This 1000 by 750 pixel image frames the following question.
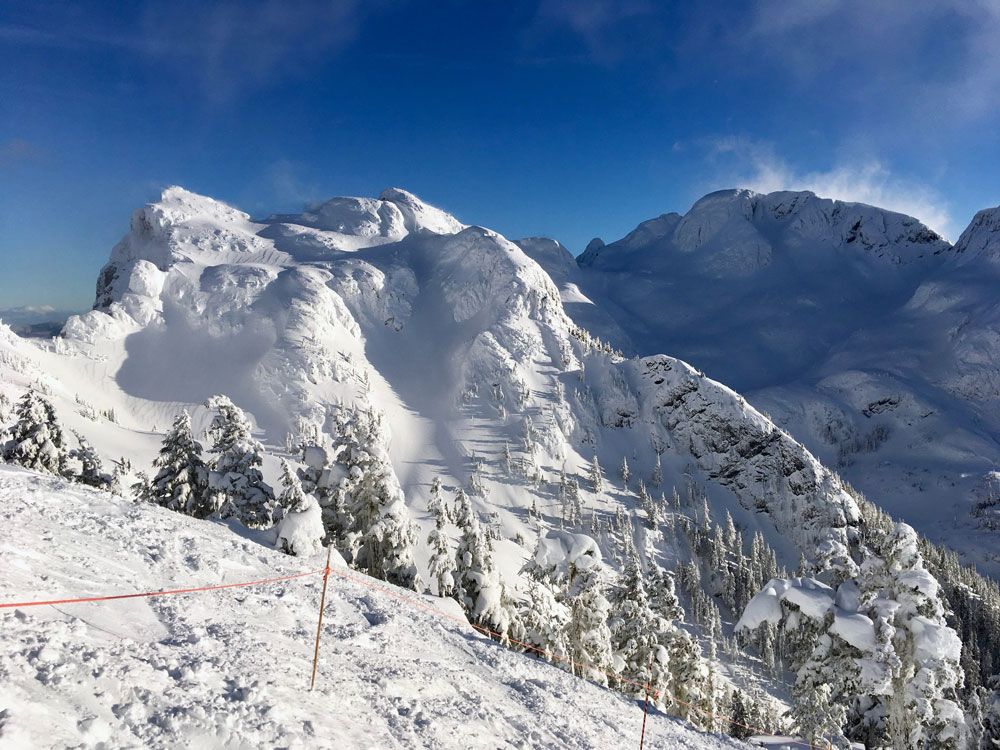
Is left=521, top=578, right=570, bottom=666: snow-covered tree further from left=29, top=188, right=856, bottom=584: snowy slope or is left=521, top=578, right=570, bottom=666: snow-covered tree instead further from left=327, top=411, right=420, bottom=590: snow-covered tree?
left=29, top=188, right=856, bottom=584: snowy slope

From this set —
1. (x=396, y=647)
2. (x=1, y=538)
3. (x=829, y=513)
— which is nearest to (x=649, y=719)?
(x=396, y=647)

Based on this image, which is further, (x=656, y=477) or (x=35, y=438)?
(x=656, y=477)

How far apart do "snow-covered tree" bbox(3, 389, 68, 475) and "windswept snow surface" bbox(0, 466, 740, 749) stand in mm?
15689

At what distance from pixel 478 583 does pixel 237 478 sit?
1451 centimetres

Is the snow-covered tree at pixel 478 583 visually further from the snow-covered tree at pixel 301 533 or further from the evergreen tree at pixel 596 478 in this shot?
the evergreen tree at pixel 596 478

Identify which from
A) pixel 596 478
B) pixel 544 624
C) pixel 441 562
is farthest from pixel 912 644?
pixel 596 478

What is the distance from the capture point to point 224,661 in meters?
9.68

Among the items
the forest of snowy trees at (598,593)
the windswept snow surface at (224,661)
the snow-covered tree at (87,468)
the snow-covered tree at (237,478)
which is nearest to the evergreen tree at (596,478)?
the forest of snowy trees at (598,593)

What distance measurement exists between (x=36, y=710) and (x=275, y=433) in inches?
5987

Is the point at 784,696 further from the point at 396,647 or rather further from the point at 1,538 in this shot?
the point at 1,538

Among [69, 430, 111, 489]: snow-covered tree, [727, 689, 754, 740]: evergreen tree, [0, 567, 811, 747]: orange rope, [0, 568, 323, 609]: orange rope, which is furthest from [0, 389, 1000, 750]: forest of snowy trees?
[0, 568, 323, 609]: orange rope

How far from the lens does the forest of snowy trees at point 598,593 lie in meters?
16.6

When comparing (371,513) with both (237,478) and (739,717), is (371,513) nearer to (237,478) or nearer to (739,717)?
(237,478)

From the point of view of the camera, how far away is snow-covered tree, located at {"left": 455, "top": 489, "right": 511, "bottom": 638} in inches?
1109
